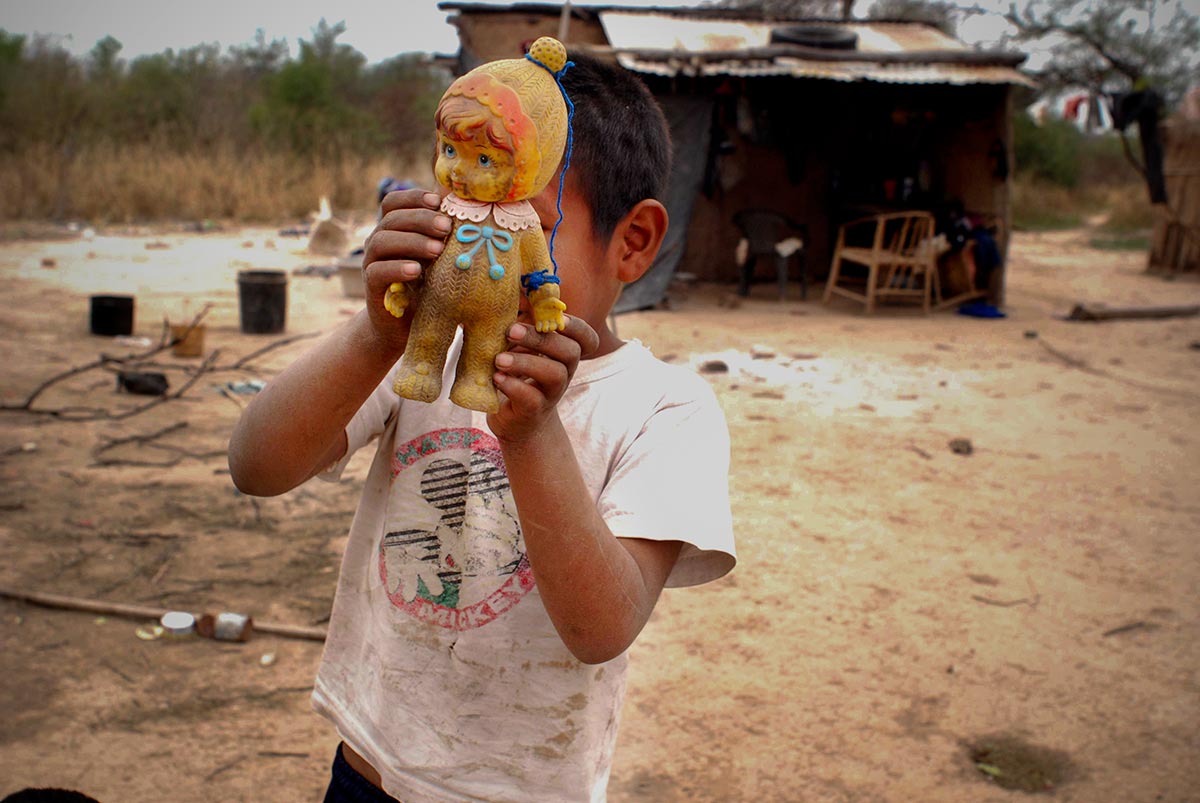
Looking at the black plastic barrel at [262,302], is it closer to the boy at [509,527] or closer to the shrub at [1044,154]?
the boy at [509,527]

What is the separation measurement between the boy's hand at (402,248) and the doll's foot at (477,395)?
0.41ft

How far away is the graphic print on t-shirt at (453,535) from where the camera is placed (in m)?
1.50

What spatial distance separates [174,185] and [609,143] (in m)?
18.3

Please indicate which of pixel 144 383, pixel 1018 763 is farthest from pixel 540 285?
pixel 144 383

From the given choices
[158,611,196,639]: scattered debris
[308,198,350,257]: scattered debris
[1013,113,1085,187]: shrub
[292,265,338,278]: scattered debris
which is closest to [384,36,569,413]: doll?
[158,611,196,639]: scattered debris

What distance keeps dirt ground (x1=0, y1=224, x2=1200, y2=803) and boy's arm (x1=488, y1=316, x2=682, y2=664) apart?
1.63 meters

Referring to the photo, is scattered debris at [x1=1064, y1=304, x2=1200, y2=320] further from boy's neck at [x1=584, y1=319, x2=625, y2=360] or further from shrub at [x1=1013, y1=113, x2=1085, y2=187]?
shrub at [x1=1013, y1=113, x2=1085, y2=187]

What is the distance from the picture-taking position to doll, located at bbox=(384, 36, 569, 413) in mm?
1130

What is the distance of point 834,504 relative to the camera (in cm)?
498

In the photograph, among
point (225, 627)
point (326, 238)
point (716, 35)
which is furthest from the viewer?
point (326, 238)

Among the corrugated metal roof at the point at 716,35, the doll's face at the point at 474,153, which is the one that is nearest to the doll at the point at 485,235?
the doll's face at the point at 474,153

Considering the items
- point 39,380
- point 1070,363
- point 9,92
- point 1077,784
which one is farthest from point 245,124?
point 1077,784

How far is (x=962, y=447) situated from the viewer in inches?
235

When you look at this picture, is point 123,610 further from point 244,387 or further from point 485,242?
point 244,387
